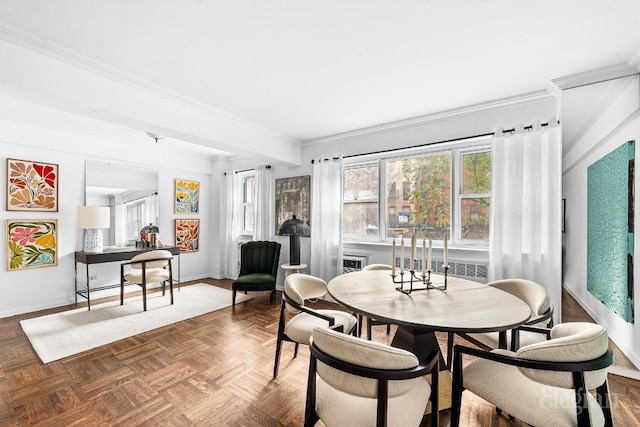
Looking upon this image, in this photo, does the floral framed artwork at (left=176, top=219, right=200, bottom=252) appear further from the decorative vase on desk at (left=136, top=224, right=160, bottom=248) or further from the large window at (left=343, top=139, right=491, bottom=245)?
the large window at (left=343, top=139, right=491, bottom=245)

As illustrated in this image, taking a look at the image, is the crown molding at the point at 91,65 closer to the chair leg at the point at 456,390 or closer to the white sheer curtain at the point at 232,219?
the white sheer curtain at the point at 232,219

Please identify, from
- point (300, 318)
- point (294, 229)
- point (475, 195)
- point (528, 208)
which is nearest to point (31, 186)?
point (294, 229)

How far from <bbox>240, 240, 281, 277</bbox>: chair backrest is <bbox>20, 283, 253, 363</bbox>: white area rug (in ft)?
1.48

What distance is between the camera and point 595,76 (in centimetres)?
254

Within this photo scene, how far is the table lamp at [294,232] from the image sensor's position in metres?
4.30

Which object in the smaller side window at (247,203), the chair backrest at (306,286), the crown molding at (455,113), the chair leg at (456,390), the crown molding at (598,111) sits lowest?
the chair leg at (456,390)

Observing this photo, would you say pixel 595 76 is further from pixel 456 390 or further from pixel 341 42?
pixel 456 390

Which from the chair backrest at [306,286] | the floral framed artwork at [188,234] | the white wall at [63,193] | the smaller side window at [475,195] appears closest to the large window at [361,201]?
the smaller side window at [475,195]

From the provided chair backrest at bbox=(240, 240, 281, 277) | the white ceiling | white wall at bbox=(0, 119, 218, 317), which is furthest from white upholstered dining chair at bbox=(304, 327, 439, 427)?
white wall at bbox=(0, 119, 218, 317)

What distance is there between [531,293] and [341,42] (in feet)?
7.93

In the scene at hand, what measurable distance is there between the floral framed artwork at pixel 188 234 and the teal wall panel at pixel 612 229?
19.3 ft

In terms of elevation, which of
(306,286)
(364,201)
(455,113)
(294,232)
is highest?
(455,113)

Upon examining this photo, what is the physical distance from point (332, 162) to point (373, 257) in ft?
5.02

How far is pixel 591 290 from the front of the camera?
9.29ft
